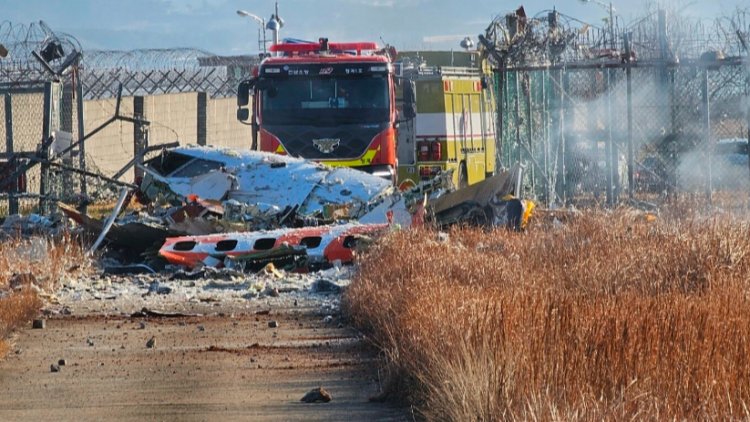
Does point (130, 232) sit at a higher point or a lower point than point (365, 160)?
lower

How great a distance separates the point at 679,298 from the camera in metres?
8.95

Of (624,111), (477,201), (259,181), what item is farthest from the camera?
(624,111)

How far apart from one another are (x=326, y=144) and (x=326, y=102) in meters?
0.69

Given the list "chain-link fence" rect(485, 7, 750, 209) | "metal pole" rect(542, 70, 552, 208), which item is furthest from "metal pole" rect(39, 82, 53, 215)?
"metal pole" rect(542, 70, 552, 208)

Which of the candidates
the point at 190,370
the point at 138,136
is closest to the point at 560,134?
the point at 138,136

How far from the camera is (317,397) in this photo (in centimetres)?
866

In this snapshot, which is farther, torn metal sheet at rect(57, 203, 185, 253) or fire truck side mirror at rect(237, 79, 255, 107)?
fire truck side mirror at rect(237, 79, 255, 107)

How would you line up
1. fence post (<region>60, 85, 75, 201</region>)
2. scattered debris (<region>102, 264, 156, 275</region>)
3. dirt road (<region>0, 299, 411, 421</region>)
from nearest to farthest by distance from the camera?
1. dirt road (<region>0, 299, 411, 421</region>)
2. scattered debris (<region>102, 264, 156, 275</region>)
3. fence post (<region>60, 85, 75, 201</region>)

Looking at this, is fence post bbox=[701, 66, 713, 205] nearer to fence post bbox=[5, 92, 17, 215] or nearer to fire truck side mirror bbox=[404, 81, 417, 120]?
fire truck side mirror bbox=[404, 81, 417, 120]

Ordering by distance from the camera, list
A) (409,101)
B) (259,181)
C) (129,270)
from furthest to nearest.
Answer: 1. (409,101)
2. (259,181)
3. (129,270)

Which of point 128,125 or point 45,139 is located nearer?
point 45,139

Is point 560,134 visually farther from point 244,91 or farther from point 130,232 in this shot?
point 130,232

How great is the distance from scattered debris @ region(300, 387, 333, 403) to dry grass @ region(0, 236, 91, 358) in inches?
119

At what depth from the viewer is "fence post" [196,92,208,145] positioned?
107ft
